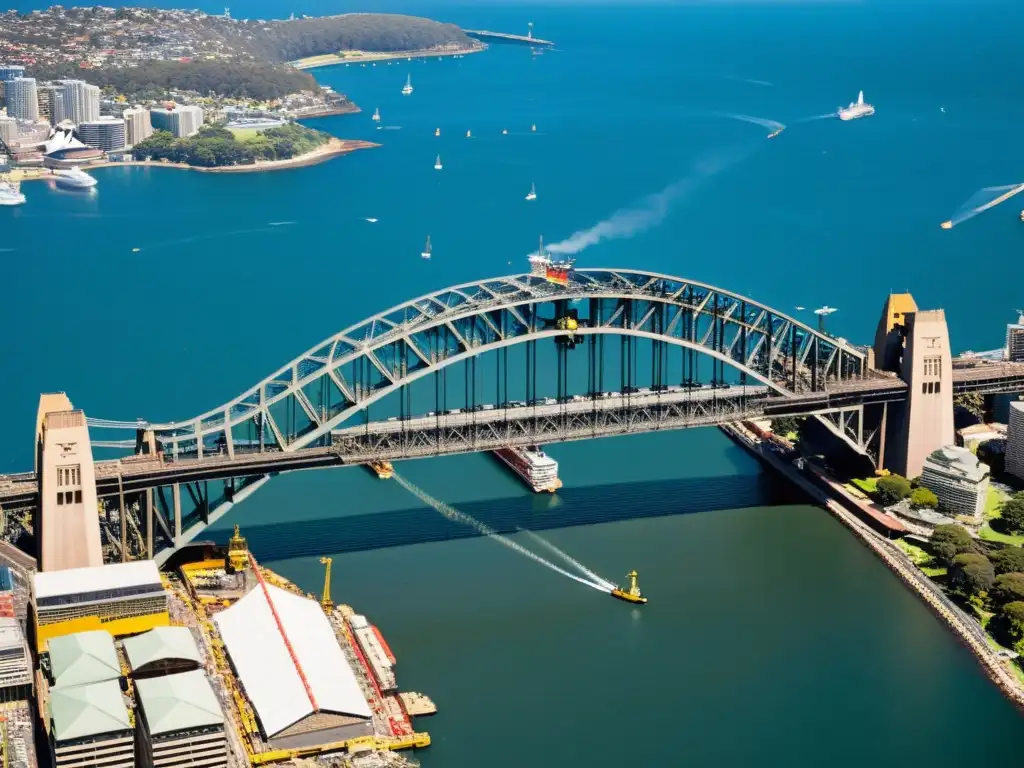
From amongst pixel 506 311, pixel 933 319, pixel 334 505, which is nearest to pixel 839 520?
pixel 933 319

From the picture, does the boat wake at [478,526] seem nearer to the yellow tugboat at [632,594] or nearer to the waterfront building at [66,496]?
the yellow tugboat at [632,594]

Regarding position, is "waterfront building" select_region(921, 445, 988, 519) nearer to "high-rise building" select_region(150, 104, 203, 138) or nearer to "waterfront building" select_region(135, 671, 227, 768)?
"waterfront building" select_region(135, 671, 227, 768)

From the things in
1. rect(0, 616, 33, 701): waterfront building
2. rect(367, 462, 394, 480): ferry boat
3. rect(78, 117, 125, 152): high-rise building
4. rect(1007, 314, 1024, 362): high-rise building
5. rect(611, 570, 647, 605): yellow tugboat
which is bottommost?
rect(611, 570, 647, 605): yellow tugboat

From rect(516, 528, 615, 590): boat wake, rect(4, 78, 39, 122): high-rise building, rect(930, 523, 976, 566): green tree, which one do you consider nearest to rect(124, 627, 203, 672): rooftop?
rect(516, 528, 615, 590): boat wake

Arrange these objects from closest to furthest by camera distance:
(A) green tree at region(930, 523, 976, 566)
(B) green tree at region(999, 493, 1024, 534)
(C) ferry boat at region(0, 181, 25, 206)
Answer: (A) green tree at region(930, 523, 976, 566) < (B) green tree at region(999, 493, 1024, 534) < (C) ferry boat at region(0, 181, 25, 206)

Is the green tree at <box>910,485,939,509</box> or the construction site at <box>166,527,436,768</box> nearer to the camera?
the construction site at <box>166,527,436,768</box>

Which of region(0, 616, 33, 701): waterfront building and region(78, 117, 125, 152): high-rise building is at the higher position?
region(78, 117, 125, 152): high-rise building
